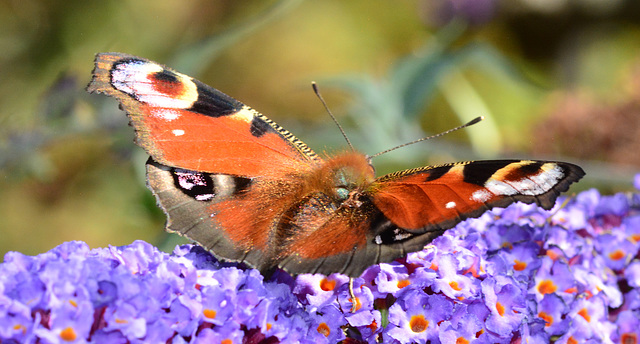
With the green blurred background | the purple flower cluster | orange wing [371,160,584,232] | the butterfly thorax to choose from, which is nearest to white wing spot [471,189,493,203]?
orange wing [371,160,584,232]

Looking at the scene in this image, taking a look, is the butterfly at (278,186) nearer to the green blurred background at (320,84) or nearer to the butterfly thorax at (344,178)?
the butterfly thorax at (344,178)

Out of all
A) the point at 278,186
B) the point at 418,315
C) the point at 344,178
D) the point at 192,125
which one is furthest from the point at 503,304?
the point at 192,125

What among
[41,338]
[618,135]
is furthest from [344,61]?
[41,338]

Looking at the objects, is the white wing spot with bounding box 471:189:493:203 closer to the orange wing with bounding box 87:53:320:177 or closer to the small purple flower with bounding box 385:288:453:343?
the small purple flower with bounding box 385:288:453:343

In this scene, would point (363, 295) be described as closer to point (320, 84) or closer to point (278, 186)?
point (278, 186)

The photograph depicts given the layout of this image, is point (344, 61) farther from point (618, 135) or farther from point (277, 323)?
point (277, 323)

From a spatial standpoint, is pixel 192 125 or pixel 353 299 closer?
pixel 353 299
